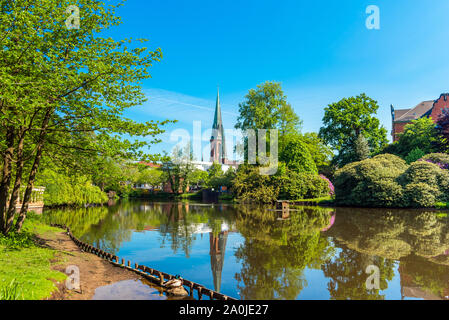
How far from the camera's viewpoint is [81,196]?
37250mm

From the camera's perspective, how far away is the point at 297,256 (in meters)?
12.5

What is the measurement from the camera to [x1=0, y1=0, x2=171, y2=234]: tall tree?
944cm

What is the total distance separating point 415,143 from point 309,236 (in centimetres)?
3262

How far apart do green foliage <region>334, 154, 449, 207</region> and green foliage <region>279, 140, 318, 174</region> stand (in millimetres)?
7298

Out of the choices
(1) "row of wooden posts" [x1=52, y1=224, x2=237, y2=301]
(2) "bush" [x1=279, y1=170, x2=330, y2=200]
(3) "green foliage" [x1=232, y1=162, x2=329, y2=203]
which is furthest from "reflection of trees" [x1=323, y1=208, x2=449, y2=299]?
(3) "green foliage" [x1=232, y1=162, x2=329, y2=203]

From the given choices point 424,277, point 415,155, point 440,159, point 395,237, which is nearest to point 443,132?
point 440,159

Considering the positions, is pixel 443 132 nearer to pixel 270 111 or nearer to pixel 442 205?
pixel 442 205

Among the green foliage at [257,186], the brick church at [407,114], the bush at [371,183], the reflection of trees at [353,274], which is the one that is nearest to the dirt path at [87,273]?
the reflection of trees at [353,274]

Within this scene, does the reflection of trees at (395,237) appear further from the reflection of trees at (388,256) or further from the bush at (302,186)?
the bush at (302,186)

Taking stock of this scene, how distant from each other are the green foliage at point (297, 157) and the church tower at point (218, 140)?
74359 millimetres

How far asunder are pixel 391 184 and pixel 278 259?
2583cm

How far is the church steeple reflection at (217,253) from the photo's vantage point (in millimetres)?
10078
